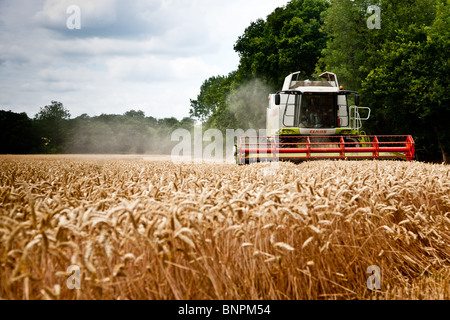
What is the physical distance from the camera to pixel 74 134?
60.8 metres

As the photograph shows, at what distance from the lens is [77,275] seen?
1812 millimetres

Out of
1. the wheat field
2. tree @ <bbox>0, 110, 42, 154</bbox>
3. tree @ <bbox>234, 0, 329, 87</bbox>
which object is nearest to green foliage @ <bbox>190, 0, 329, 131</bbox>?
tree @ <bbox>234, 0, 329, 87</bbox>

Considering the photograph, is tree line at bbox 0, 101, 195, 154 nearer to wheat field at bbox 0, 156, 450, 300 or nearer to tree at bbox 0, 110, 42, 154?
tree at bbox 0, 110, 42, 154

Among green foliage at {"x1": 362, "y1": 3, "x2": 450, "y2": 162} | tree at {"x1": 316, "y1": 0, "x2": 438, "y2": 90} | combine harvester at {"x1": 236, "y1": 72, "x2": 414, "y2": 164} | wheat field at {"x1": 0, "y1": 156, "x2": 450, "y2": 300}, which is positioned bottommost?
wheat field at {"x1": 0, "y1": 156, "x2": 450, "y2": 300}

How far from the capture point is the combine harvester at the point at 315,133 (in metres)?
12.4

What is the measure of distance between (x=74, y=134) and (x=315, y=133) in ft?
182

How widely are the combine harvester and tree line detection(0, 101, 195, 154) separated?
44.1 metres

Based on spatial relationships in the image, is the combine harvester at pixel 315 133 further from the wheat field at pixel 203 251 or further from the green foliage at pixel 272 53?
the green foliage at pixel 272 53

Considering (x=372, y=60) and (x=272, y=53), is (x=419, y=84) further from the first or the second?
(x=272, y=53)

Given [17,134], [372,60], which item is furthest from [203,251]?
[17,134]

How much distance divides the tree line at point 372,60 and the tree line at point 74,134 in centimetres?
3102

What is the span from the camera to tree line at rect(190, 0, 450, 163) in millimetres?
18688

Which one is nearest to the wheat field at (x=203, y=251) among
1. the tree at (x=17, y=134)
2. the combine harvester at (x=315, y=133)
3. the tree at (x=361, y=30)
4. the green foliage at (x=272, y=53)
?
the combine harvester at (x=315, y=133)
